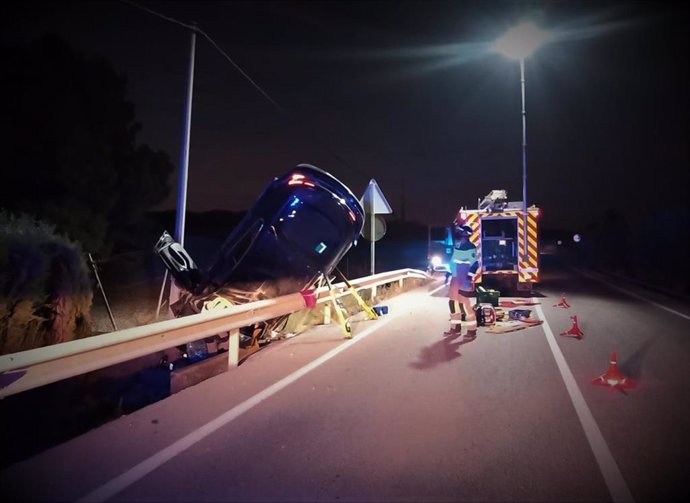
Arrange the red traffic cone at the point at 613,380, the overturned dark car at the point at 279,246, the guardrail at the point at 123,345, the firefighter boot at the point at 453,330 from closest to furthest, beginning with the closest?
the guardrail at the point at 123,345 → the red traffic cone at the point at 613,380 → the overturned dark car at the point at 279,246 → the firefighter boot at the point at 453,330

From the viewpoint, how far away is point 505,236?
16016 millimetres

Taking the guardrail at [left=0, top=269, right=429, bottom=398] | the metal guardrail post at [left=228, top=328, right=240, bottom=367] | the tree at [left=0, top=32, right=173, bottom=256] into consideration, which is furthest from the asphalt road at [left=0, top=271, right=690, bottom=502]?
the tree at [left=0, top=32, right=173, bottom=256]

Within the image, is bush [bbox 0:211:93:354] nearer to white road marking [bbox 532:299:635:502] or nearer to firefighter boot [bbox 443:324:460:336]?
firefighter boot [bbox 443:324:460:336]

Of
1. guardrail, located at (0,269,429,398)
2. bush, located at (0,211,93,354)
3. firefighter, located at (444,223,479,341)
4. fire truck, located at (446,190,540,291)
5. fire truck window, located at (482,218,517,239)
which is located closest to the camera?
guardrail, located at (0,269,429,398)

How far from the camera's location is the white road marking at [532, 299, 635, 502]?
3109 mm

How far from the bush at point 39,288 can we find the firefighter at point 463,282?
20.7 ft

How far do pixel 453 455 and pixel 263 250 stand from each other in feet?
12.6

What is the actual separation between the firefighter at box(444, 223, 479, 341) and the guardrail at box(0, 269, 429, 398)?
2813 millimetres

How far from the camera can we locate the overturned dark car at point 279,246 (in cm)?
623

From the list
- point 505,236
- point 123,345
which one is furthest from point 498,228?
point 123,345

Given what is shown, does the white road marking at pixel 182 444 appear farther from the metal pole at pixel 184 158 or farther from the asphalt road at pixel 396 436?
the metal pole at pixel 184 158

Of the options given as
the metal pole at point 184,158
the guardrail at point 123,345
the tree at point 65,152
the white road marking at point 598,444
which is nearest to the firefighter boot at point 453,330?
the white road marking at point 598,444

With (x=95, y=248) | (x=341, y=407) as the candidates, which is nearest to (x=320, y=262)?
(x=341, y=407)

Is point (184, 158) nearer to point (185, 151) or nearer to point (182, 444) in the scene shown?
point (185, 151)
